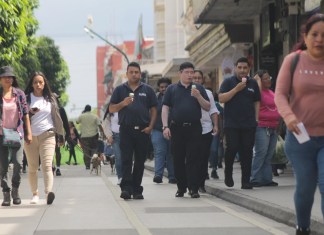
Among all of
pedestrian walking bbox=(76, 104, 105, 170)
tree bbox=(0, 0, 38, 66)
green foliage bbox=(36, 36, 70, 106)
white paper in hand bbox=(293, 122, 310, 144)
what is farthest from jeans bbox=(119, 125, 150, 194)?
green foliage bbox=(36, 36, 70, 106)

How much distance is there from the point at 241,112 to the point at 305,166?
6848 mm

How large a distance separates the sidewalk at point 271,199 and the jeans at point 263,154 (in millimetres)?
305

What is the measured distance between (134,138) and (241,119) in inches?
68.9

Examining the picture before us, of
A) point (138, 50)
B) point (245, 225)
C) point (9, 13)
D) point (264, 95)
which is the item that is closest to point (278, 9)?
point (9, 13)

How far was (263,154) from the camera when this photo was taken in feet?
48.4

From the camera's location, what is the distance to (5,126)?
1264 centimetres

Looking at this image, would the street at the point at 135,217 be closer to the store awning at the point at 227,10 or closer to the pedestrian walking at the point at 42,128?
the pedestrian walking at the point at 42,128

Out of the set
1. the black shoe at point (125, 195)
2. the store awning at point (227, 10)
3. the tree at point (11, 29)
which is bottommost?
the black shoe at point (125, 195)

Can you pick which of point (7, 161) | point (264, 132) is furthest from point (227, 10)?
point (7, 161)

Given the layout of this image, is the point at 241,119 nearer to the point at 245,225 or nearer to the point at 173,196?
the point at 173,196

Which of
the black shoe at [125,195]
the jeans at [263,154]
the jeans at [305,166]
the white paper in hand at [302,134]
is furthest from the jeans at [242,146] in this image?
the white paper in hand at [302,134]

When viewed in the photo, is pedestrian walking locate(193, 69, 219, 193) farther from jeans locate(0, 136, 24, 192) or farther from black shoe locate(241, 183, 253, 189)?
jeans locate(0, 136, 24, 192)

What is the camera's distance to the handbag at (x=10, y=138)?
12477mm

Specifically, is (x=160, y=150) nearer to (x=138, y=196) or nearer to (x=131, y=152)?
(x=138, y=196)
